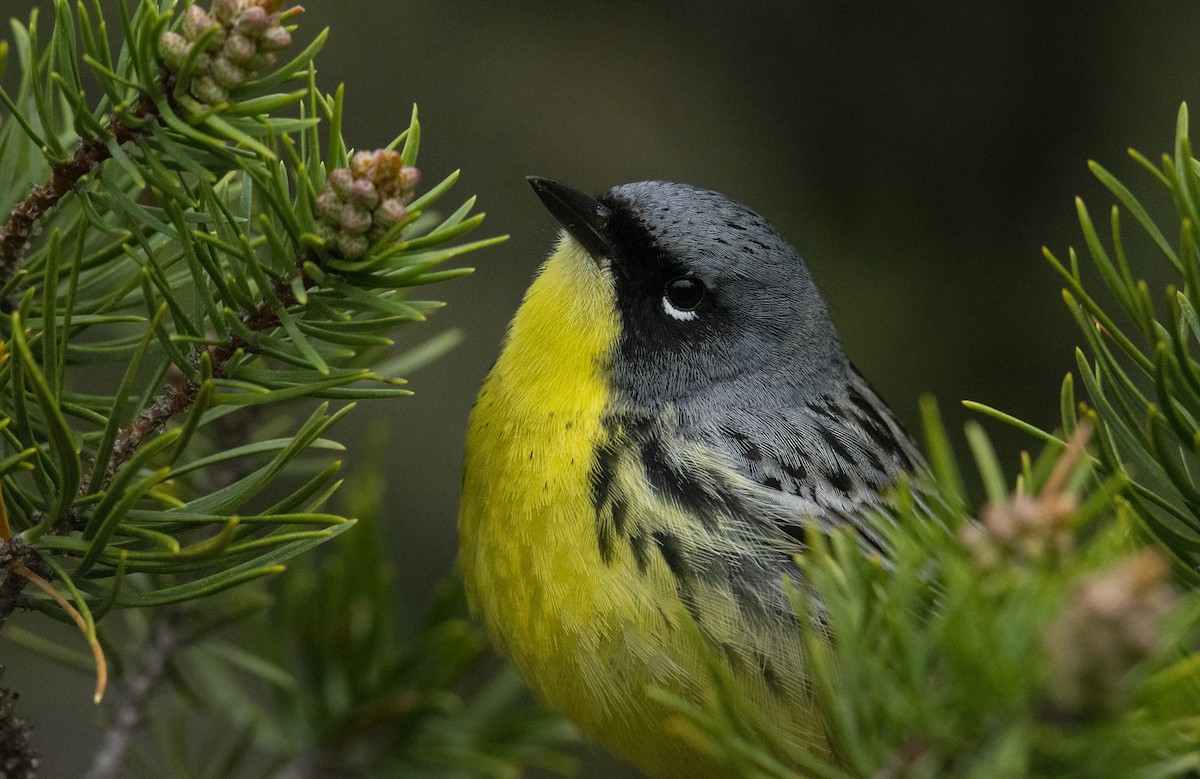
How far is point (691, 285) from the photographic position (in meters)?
2.43

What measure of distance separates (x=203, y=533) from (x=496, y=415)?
1.80 ft

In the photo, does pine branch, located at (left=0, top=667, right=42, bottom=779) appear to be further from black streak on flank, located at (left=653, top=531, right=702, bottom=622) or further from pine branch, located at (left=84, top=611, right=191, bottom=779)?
black streak on flank, located at (left=653, top=531, right=702, bottom=622)

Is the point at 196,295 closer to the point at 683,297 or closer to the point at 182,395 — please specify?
the point at 182,395

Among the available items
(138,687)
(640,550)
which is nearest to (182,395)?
(138,687)

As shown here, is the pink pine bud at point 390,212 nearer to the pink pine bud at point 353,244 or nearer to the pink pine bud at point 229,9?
the pink pine bud at point 353,244

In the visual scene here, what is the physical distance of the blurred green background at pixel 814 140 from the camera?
11.0ft

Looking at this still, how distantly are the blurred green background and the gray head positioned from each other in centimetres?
83

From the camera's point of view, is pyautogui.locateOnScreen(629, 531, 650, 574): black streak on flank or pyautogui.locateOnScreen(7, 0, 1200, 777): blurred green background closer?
pyautogui.locateOnScreen(629, 531, 650, 574): black streak on flank

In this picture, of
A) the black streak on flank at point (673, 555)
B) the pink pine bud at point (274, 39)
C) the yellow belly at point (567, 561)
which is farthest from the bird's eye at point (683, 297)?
the pink pine bud at point (274, 39)

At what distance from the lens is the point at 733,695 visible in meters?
1.02

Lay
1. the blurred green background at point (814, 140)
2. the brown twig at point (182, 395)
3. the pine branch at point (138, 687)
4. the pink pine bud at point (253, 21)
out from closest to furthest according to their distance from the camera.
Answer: the pink pine bud at point (253, 21), the brown twig at point (182, 395), the pine branch at point (138, 687), the blurred green background at point (814, 140)

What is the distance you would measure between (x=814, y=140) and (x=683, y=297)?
1.41m

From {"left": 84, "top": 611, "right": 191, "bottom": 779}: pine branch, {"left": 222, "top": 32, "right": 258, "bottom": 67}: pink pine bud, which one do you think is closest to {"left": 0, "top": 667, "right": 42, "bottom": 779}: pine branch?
{"left": 84, "top": 611, "right": 191, "bottom": 779}: pine branch

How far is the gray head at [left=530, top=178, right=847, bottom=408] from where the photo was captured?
7.76ft
